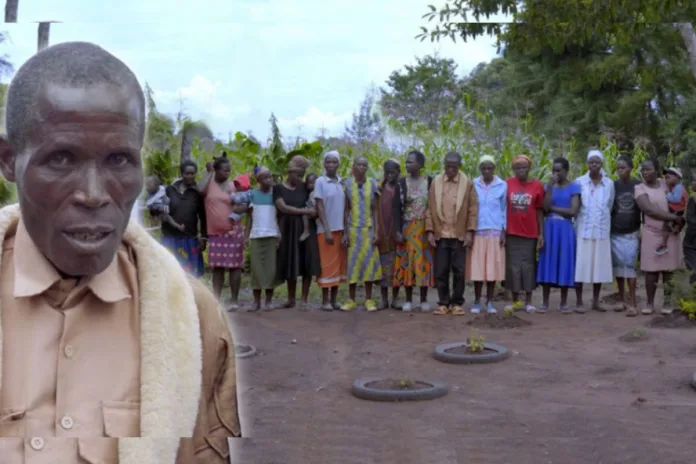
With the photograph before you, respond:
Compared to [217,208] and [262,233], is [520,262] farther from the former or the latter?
[217,208]

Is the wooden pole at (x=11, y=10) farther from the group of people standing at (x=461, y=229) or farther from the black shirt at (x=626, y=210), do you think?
the black shirt at (x=626, y=210)

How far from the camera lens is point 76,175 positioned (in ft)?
3.55

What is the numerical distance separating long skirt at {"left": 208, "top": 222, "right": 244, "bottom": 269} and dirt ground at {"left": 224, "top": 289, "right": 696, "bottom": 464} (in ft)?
1.98

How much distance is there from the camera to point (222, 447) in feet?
4.00

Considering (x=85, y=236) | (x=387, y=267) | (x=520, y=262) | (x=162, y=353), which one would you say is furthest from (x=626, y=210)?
(x=85, y=236)

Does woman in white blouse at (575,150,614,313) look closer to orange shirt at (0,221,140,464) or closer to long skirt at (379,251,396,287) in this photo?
long skirt at (379,251,396,287)

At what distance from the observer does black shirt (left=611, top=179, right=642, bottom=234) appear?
8.72 m

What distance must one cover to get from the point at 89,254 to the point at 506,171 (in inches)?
401

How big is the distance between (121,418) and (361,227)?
788 cm

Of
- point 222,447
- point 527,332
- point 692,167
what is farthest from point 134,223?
point 692,167

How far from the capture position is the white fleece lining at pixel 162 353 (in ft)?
3.74

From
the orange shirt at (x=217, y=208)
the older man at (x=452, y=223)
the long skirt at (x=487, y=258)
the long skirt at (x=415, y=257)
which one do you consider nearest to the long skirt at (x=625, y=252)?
the long skirt at (x=487, y=258)

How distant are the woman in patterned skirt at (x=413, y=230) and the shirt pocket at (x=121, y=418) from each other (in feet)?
25.5

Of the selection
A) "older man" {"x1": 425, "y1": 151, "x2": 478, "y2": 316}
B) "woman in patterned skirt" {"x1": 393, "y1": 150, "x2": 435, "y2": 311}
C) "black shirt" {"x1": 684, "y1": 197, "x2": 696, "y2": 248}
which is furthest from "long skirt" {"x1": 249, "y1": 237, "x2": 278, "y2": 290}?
"black shirt" {"x1": 684, "y1": 197, "x2": 696, "y2": 248}
